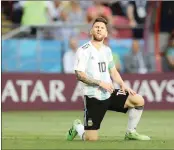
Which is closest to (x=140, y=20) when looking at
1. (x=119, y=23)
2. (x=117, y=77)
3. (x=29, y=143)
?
(x=119, y=23)

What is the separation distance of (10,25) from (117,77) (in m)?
9.76

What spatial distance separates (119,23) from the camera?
2200cm

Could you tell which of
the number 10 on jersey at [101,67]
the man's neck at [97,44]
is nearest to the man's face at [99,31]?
the man's neck at [97,44]

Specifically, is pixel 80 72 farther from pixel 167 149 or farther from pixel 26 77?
pixel 26 77

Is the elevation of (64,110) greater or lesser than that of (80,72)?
lesser

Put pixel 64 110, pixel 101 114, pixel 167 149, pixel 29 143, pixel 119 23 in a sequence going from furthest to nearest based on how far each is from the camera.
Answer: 1. pixel 119 23
2. pixel 64 110
3. pixel 101 114
4. pixel 29 143
5. pixel 167 149

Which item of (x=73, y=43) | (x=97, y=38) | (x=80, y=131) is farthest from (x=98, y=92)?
(x=73, y=43)

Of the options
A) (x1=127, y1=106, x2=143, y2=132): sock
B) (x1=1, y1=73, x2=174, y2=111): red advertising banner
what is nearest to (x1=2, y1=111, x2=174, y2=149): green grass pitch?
(x1=127, y1=106, x2=143, y2=132): sock

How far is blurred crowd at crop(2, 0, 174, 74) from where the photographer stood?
21125 mm

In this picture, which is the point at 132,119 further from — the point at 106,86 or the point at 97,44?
the point at 97,44

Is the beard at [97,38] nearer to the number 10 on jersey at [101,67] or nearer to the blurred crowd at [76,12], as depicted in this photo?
the number 10 on jersey at [101,67]

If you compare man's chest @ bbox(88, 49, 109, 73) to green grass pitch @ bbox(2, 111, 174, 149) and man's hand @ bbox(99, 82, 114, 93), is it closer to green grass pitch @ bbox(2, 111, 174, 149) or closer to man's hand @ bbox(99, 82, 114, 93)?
man's hand @ bbox(99, 82, 114, 93)

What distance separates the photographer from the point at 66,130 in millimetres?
14422

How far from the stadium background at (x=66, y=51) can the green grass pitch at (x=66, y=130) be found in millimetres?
693
